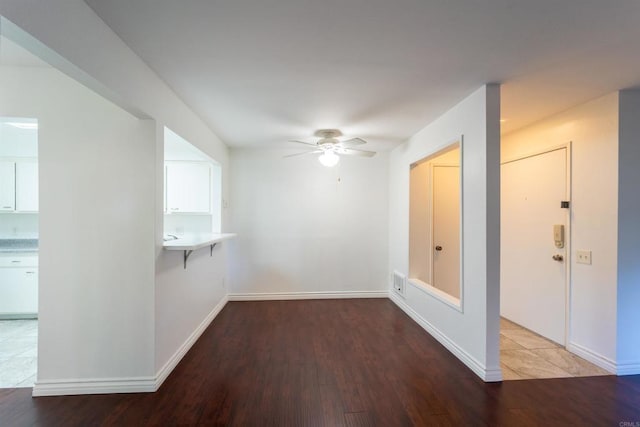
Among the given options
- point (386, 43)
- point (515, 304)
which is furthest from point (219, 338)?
point (515, 304)

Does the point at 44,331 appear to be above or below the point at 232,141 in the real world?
below

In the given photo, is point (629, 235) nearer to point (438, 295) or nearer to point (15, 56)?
point (438, 295)

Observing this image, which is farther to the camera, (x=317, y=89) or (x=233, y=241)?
(x=233, y=241)

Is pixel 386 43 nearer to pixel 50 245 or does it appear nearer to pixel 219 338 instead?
pixel 50 245

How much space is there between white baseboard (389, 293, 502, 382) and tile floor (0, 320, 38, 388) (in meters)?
3.70

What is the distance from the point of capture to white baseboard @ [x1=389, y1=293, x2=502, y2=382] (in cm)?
226

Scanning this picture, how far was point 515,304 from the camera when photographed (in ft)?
11.6

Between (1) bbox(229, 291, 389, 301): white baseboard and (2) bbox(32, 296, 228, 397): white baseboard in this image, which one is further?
(1) bbox(229, 291, 389, 301): white baseboard

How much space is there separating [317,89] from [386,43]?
77 cm

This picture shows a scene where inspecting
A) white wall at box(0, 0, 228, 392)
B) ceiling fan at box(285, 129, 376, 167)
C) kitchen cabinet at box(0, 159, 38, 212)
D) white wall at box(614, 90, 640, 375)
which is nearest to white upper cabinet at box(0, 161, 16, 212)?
kitchen cabinet at box(0, 159, 38, 212)

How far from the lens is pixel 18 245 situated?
12.1 ft

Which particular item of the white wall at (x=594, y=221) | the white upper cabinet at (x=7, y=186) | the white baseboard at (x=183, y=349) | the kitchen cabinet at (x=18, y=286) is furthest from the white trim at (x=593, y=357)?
the white upper cabinet at (x=7, y=186)

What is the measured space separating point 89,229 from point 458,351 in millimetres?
3411

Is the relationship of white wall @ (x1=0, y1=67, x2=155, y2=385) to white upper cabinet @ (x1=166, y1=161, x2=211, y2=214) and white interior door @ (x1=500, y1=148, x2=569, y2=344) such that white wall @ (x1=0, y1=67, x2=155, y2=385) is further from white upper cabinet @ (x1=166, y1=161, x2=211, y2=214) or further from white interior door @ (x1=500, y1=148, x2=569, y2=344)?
white interior door @ (x1=500, y1=148, x2=569, y2=344)
